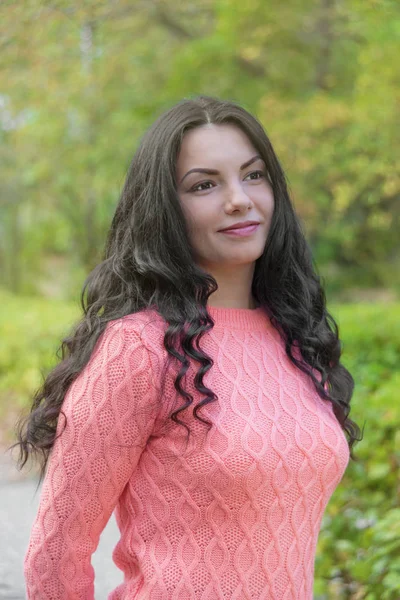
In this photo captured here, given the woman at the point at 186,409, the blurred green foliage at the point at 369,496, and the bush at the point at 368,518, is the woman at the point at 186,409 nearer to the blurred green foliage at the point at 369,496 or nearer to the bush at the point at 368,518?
the blurred green foliage at the point at 369,496

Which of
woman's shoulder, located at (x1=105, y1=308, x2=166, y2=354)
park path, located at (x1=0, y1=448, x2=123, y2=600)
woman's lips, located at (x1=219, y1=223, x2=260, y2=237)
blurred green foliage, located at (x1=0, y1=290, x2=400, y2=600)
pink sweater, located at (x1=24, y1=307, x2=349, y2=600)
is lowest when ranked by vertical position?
park path, located at (x1=0, y1=448, x2=123, y2=600)

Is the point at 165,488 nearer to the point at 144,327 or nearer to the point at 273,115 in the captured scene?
the point at 144,327

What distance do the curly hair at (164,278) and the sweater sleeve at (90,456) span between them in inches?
2.8

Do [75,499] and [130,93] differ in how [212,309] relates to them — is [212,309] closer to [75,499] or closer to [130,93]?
[75,499]

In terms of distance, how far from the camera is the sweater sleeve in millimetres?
1637

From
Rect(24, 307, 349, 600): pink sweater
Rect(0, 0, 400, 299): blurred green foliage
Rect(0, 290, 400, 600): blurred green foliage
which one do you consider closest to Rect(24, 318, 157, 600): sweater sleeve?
Rect(24, 307, 349, 600): pink sweater

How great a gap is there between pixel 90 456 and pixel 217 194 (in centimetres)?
69

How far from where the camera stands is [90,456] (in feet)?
5.40

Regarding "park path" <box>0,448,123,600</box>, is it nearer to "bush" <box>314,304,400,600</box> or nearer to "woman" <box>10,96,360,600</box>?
"woman" <box>10,96,360,600</box>

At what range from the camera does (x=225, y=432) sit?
5.49 ft

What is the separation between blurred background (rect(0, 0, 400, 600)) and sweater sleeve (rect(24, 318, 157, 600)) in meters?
1.25

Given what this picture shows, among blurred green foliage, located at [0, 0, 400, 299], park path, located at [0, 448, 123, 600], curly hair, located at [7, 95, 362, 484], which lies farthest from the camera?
blurred green foliage, located at [0, 0, 400, 299]

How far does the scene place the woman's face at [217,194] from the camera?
5.98 feet

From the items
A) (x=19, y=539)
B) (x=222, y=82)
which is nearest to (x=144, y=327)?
(x=19, y=539)
